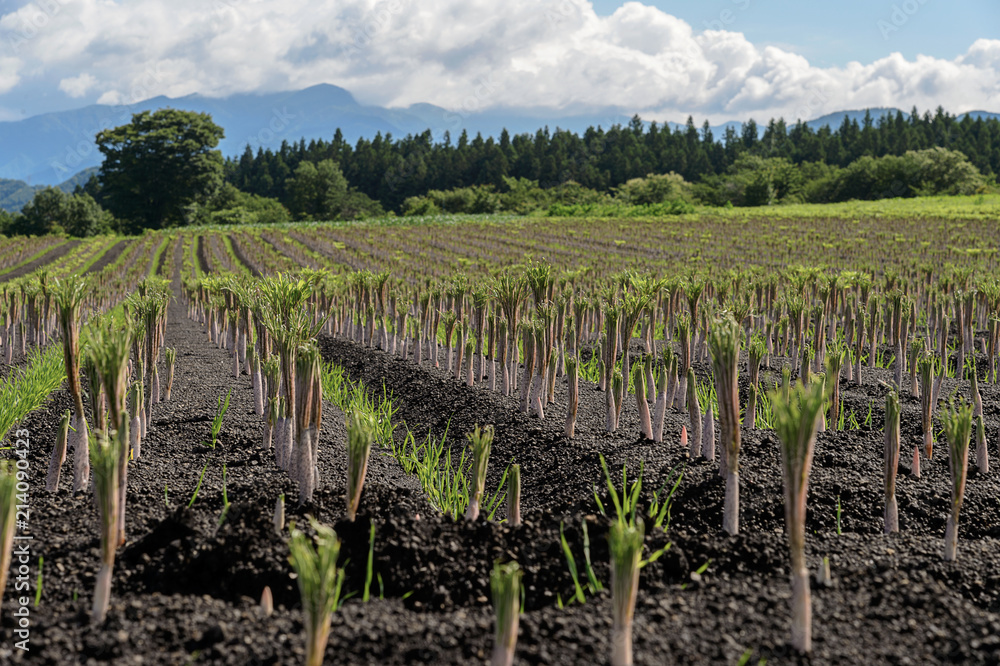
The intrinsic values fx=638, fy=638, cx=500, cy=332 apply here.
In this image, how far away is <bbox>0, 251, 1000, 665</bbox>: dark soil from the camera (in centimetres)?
226

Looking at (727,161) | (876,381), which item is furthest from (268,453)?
(727,161)

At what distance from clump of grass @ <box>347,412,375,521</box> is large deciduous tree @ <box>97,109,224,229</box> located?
84046 mm

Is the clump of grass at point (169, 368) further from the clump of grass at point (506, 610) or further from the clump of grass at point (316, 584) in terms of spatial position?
the clump of grass at point (506, 610)

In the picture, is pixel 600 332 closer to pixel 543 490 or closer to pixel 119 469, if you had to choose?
pixel 543 490

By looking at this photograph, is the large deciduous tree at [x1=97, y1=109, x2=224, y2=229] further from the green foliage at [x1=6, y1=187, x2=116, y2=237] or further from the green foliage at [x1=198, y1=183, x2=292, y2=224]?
the green foliage at [x1=6, y1=187, x2=116, y2=237]

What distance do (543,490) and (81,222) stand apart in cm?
8373

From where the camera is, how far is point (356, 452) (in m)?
2.97

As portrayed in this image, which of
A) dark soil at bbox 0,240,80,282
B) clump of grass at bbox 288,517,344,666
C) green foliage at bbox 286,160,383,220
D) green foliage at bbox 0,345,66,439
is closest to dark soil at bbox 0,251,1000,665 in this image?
clump of grass at bbox 288,517,344,666

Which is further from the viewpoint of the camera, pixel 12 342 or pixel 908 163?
pixel 908 163

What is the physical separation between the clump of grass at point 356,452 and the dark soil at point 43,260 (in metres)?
32.7

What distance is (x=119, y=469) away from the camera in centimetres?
277

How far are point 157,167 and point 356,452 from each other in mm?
86499

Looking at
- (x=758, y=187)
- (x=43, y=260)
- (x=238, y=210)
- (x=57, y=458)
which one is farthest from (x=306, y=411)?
(x=758, y=187)

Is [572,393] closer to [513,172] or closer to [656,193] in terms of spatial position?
[656,193]
